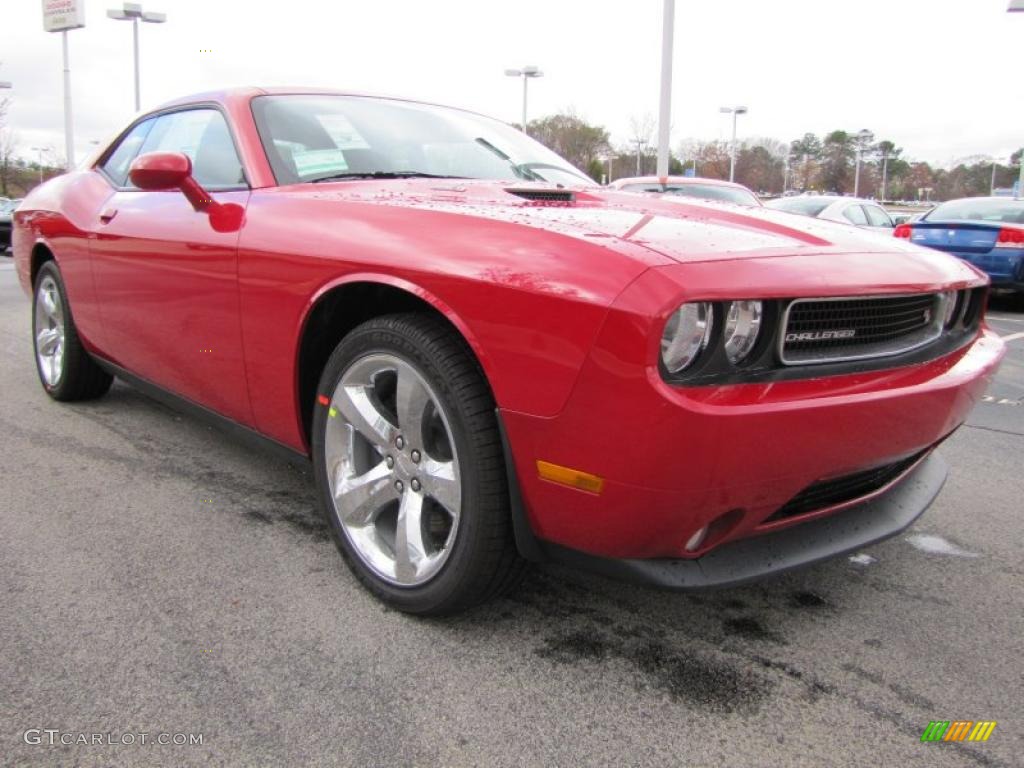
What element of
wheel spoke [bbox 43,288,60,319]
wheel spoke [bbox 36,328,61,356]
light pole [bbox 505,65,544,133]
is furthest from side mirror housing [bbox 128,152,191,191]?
light pole [bbox 505,65,544,133]

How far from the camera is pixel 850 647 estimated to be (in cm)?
206

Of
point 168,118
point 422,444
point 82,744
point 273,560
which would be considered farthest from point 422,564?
point 168,118

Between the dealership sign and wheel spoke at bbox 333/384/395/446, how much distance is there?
34.5 m

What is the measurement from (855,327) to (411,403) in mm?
1077

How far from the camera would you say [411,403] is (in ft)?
6.81

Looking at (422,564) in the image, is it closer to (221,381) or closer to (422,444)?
(422,444)

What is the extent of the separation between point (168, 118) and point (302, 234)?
5.47 ft

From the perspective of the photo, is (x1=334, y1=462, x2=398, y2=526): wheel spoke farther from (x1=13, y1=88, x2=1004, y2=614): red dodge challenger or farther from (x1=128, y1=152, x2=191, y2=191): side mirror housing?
(x1=128, y1=152, x2=191, y2=191): side mirror housing

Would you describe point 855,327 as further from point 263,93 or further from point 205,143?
point 205,143

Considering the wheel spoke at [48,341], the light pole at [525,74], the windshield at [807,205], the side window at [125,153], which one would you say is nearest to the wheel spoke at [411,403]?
the side window at [125,153]

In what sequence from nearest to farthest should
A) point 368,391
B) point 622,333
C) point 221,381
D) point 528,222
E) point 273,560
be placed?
point 622,333 < point 528,222 < point 368,391 < point 273,560 < point 221,381

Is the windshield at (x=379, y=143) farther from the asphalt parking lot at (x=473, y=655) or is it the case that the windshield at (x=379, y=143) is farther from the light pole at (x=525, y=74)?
the light pole at (x=525, y=74)

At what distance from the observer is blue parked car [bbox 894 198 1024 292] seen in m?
8.88

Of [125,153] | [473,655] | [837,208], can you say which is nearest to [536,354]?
[473,655]
